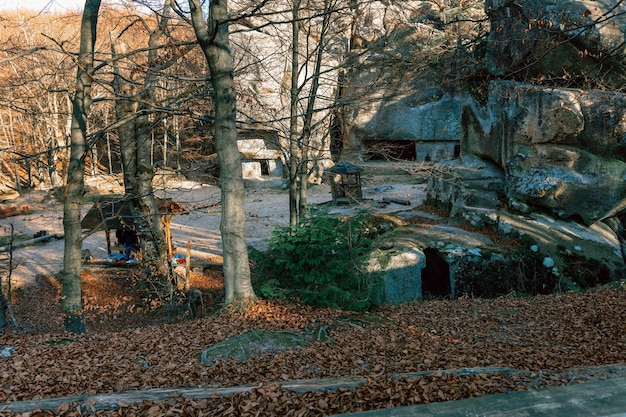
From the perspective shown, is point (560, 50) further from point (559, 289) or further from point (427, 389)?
point (427, 389)

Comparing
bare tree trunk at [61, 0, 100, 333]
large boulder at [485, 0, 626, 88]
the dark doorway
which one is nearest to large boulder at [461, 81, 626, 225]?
large boulder at [485, 0, 626, 88]

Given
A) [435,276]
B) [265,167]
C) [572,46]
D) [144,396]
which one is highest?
[572,46]

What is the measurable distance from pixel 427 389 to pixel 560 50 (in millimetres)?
12477

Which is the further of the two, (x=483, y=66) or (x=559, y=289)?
(x=483, y=66)

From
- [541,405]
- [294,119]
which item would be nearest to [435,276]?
[294,119]

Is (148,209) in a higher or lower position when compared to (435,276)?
higher

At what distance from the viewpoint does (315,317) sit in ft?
22.4

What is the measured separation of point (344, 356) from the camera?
5.18m

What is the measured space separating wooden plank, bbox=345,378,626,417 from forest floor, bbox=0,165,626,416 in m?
1.44

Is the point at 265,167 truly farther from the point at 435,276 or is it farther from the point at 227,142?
the point at 227,142

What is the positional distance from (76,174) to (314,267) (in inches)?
153

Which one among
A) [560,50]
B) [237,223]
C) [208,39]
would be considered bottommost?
[237,223]

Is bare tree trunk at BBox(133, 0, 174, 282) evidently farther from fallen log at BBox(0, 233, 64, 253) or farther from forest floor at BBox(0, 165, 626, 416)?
fallen log at BBox(0, 233, 64, 253)

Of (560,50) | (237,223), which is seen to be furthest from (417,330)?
(560,50)
